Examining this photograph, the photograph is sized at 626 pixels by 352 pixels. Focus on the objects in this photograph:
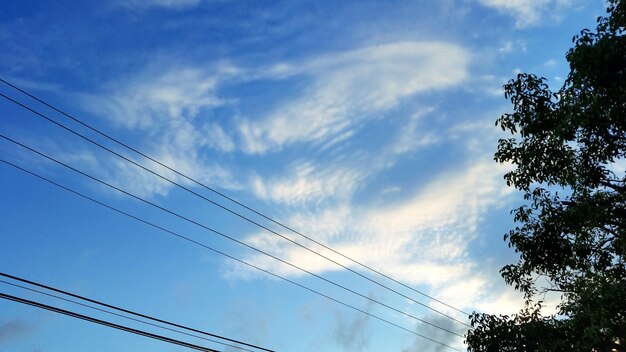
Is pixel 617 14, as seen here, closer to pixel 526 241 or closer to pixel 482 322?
pixel 526 241

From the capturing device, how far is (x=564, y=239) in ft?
63.6

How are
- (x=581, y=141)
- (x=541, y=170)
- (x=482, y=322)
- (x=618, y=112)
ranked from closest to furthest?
(x=618, y=112), (x=581, y=141), (x=541, y=170), (x=482, y=322)

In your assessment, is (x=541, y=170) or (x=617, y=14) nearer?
(x=617, y=14)

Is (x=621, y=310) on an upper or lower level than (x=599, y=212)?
lower

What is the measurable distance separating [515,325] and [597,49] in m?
10.2

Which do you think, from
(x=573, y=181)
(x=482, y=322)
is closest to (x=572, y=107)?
(x=573, y=181)

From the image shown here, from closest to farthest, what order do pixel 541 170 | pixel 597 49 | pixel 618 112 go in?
pixel 597 49, pixel 618 112, pixel 541 170

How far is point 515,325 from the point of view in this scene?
1961 cm

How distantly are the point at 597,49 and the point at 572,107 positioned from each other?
1.94m

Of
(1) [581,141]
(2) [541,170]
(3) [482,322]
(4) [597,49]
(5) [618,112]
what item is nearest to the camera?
(4) [597,49]

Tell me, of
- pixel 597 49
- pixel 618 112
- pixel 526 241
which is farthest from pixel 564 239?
pixel 597 49

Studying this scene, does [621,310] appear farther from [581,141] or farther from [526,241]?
[581,141]

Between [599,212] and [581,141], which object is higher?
[581,141]

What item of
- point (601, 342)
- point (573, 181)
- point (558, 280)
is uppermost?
point (573, 181)
